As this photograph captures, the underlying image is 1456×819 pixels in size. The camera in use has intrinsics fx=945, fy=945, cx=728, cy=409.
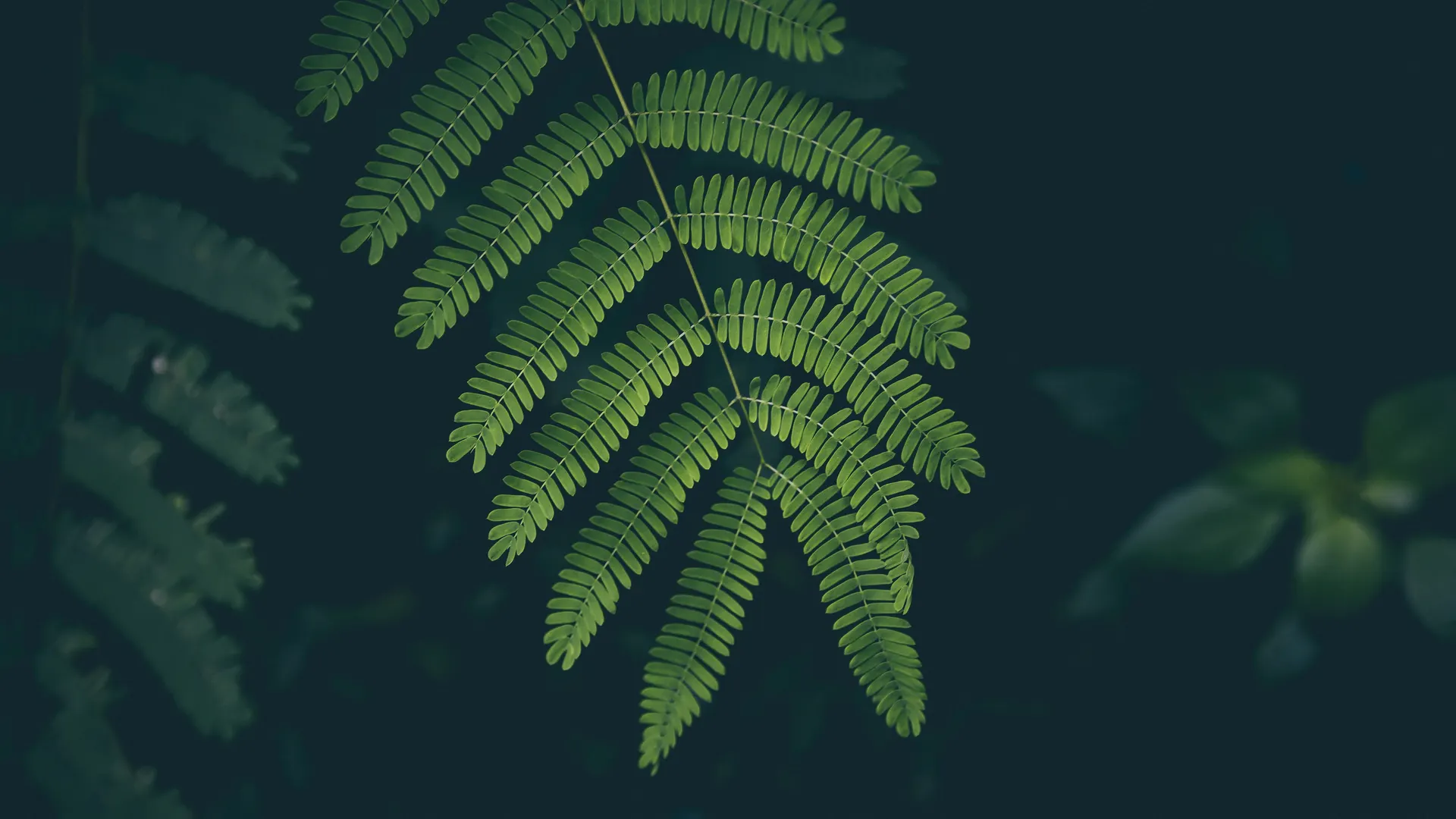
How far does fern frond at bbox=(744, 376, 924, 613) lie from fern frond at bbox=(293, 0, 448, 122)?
576 mm

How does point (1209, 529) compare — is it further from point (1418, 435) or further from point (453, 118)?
point (453, 118)

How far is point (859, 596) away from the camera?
108 centimetres

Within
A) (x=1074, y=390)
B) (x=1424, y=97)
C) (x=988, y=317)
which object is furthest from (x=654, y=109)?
(x=1424, y=97)

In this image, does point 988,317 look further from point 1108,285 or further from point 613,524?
point 613,524

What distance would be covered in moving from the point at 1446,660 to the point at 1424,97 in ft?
4.18

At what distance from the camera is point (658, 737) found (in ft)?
3.53

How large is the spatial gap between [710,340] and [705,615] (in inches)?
12.7

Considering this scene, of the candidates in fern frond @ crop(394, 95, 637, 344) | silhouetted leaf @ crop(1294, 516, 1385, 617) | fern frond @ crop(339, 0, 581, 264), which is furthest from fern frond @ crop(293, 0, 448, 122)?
silhouetted leaf @ crop(1294, 516, 1385, 617)

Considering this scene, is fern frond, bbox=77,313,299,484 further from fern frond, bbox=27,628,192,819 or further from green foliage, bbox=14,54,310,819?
fern frond, bbox=27,628,192,819

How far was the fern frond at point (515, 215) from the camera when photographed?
3.42ft

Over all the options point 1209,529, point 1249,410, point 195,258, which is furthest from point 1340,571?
point 195,258

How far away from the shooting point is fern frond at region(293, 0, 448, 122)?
1.04m

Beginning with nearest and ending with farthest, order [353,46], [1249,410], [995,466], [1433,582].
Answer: [353,46], [1433,582], [1249,410], [995,466]

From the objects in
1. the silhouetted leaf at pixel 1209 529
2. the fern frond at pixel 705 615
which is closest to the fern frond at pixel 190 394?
the fern frond at pixel 705 615
